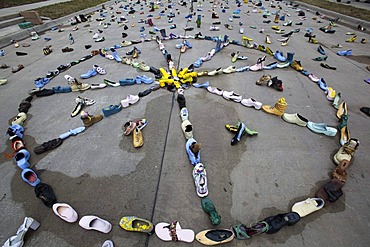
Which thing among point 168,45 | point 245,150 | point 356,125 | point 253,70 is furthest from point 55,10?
point 356,125

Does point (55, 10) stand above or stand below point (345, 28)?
above

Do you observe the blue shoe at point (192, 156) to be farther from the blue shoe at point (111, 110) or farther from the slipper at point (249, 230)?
the blue shoe at point (111, 110)

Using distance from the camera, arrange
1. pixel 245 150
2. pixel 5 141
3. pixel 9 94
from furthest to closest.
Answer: pixel 9 94, pixel 5 141, pixel 245 150

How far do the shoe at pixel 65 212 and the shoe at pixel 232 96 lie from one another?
266 cm

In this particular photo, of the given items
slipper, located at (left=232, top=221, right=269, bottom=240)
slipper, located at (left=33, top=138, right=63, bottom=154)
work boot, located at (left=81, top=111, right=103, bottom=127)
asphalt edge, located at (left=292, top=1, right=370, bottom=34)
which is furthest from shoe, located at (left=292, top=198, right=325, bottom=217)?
asphalt edge, located at (left=292, top=1, right=370, bottom=34)

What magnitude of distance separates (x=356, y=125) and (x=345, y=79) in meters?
1.71

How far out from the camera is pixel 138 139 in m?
2.43

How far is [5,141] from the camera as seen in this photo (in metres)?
2.57

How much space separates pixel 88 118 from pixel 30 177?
3.27ft

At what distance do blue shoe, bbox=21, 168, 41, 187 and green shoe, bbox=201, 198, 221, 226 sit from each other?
1796mm

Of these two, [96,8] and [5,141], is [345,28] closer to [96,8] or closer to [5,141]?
[5,141]

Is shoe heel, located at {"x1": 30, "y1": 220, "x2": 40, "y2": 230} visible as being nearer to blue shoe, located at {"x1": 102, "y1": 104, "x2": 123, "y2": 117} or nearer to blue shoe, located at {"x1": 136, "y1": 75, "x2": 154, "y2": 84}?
blue shoe, located at {"x1": 102, "y1": 104, "x2": 123, "y2": 117}

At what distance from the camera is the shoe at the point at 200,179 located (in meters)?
1.84

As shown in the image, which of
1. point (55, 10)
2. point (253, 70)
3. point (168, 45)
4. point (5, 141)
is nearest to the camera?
point (5, 141)
